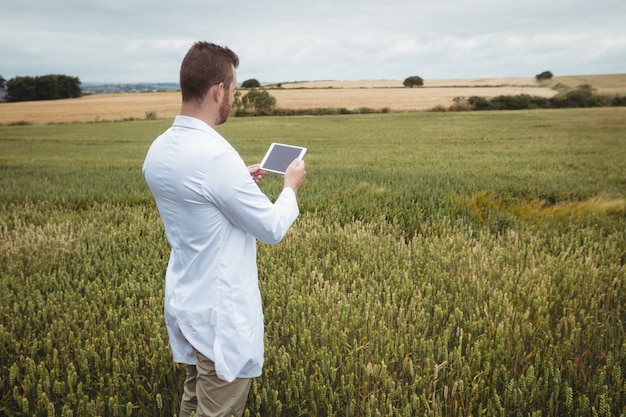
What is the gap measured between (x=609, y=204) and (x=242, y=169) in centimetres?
875

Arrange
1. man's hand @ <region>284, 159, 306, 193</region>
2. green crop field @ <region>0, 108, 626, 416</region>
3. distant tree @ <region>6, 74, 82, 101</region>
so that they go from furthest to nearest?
distant tree @ <region>6, 74, 82, 101</region> → green crop field @ <region>0, 108, 626, 416</region> → man's hand @ <region>284, 159, 306, 193</region>

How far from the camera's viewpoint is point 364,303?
4.27 meters

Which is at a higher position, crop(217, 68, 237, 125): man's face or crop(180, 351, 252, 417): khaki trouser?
crop(217, 68, 237, 125): man's face

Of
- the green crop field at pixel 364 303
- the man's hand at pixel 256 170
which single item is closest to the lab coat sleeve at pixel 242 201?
the man's hand at pixel 256 170

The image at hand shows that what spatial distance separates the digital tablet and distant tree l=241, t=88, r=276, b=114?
168ft

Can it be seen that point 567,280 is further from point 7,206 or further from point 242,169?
point 7,206

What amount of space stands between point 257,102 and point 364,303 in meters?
50.9

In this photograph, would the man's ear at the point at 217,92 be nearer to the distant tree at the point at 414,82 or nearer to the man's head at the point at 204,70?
the man's head at the point at 204,70

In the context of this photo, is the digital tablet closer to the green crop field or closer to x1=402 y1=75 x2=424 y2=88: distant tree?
the green crop field

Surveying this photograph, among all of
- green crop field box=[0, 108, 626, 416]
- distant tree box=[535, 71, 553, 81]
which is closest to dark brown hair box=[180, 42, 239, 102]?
green crop field box=[0, 108, 626, 416]

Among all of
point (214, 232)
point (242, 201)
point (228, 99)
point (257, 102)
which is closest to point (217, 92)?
point (228, 99)

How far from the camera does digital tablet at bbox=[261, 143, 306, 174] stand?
265cm

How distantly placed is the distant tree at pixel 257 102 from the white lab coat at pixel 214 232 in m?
52.0

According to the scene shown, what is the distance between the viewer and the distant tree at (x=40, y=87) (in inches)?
2953
